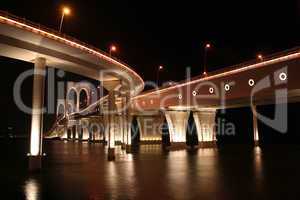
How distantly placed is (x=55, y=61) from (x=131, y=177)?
11940 mm

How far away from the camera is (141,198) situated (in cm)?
1318

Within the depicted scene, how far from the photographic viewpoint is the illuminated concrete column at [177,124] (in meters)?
58.6

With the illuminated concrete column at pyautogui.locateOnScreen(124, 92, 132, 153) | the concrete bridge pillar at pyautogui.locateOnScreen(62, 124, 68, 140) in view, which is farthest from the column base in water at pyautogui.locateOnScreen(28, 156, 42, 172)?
the concrete bridge pillar at pyautogui.locateOnScreen(62, 124, 68, 140)

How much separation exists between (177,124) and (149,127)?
23686 mm

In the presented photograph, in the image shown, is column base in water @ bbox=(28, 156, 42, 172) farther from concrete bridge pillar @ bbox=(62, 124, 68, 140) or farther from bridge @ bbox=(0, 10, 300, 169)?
concrete bridge pillar @ bbox=(62, 124, 68, 140)

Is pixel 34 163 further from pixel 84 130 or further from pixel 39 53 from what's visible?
pixel 84 130

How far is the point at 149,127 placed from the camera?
82125 millimetres

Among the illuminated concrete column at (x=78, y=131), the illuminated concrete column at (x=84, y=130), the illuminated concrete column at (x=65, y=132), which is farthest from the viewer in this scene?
the illuminated concrete column at (x=65, y=132)

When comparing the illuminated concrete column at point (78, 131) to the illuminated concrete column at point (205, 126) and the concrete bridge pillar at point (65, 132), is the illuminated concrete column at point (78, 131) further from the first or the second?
the illuminated concrete column at point (205, 126)

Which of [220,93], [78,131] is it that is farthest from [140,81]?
[78,131]

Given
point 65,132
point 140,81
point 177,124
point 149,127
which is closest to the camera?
point 140,81

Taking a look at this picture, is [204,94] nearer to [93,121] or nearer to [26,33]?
[26,33]

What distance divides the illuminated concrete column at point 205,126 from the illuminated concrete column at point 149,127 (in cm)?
2028

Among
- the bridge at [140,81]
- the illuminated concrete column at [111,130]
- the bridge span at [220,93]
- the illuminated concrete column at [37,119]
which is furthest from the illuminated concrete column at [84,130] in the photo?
the illuminated concrete column at [37,119]
